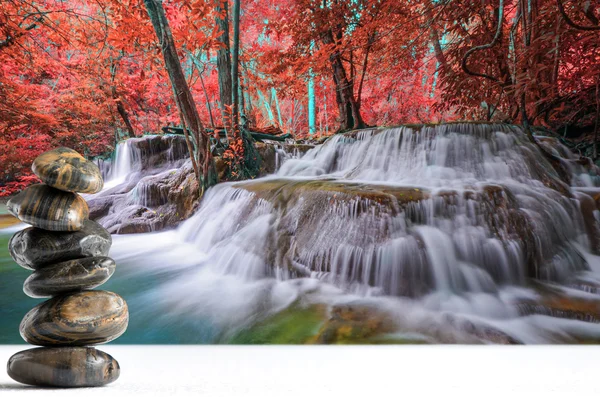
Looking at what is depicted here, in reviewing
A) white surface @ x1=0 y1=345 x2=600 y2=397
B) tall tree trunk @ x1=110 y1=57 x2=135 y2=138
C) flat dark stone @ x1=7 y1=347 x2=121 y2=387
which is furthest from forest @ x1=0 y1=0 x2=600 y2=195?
white surface @ x1=0 y1=345 x2=600 y2=397

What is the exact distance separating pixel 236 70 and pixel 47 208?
2320mm

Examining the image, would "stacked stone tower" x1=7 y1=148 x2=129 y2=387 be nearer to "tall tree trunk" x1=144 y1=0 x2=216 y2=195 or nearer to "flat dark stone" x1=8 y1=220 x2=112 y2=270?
"flat dark stone" x1=8 y1=220 x2=112 y2=270

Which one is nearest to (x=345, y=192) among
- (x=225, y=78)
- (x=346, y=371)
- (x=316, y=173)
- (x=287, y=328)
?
(x=287, y=328)

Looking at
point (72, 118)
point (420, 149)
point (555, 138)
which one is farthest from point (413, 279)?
point (72, 118)

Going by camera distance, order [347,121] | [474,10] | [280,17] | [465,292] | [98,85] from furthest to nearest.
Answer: [347,121], [280,17], [474,10], [98,85], [465,292]

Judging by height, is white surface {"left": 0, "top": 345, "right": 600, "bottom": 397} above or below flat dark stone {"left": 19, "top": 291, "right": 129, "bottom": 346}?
below

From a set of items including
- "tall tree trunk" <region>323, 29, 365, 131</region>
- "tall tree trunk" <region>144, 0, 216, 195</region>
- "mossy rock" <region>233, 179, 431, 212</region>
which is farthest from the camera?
"tall tree trunk" <region>323, 29, 365, 131</region>

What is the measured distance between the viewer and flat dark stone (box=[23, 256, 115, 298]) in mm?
917

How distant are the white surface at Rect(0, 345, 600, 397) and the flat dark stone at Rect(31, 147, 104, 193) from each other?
2.00 feet

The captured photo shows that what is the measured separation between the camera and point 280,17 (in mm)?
2986

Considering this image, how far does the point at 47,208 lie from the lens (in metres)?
0.93

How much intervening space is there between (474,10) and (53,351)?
326 centimetres

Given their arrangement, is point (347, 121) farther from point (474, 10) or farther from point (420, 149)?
point (474, 10)

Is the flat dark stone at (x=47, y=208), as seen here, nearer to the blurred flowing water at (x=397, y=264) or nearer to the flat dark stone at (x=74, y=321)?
the flat dark stone at (x=74, y=321)
